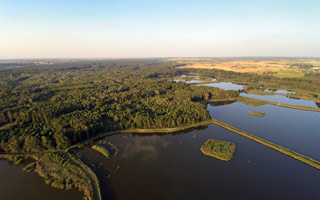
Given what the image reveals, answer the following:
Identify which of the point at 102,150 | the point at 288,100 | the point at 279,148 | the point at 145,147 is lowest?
the point at 145,147

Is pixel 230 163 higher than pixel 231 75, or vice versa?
pixel 231 75

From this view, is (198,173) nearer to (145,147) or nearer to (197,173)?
(197,173)

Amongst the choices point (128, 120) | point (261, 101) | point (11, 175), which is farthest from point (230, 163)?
point (261, 101)

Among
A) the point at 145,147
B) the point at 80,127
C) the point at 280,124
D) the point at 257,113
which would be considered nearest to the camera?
the point at 145,147

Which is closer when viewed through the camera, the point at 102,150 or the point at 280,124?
the point at 102,150

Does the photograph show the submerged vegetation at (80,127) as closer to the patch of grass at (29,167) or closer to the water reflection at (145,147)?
the patch of grass at (29,167)

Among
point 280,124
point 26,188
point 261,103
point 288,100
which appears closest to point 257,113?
point 280,124

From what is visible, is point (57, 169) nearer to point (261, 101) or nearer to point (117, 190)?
point (117, 190)

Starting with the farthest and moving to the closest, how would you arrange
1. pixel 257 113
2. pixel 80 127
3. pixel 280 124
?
pixel 257 113 < pixel 280 124 < pixel 80 127

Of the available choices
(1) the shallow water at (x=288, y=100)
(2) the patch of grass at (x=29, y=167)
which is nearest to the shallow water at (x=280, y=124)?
(1) the shallow water at (x=288, y=100)
